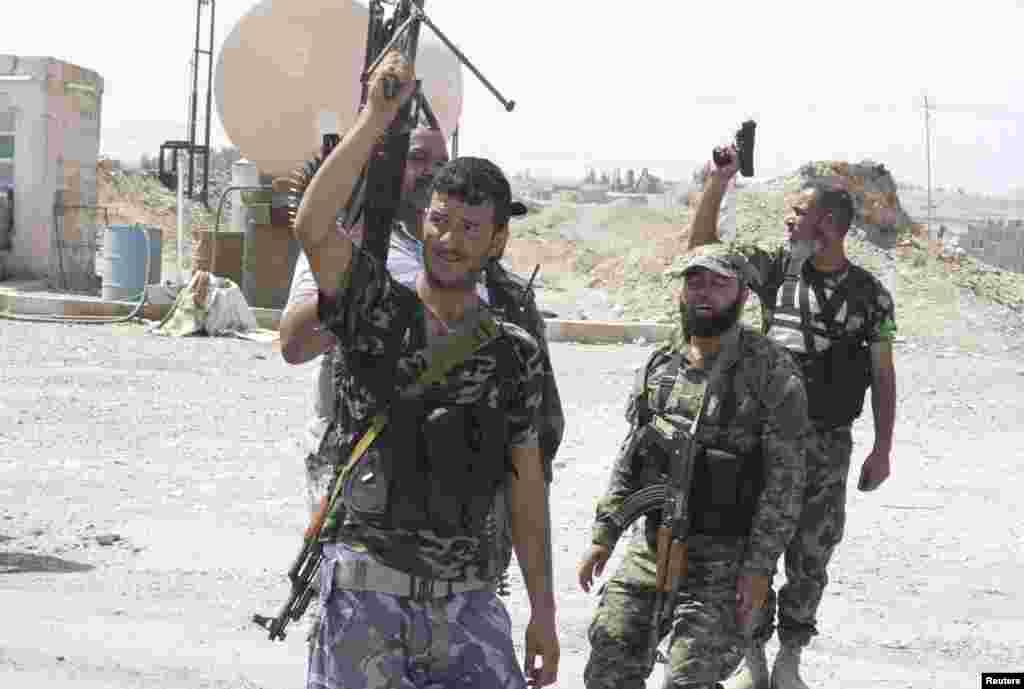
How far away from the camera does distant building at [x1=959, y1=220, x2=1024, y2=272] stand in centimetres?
3928

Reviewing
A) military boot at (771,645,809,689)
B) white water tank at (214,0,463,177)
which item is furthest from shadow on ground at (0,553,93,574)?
white water tank at (214,0,463,177)

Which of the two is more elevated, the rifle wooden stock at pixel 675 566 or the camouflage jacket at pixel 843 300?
the camouflage jacket at pixel 843 300

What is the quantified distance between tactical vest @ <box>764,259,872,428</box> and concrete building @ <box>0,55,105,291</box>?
1598 cm

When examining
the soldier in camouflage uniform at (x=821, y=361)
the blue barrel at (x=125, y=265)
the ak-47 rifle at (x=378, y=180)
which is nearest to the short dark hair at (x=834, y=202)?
the soldier in camouflage uniform at (x=821, y=361)

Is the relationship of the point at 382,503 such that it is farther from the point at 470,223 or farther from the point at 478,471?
the point at 470,223

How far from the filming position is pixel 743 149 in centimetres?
474

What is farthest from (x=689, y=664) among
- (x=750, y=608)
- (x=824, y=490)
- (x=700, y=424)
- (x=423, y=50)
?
(x=423, y=50)

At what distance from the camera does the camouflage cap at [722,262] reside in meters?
4.15

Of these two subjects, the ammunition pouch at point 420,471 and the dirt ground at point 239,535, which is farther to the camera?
the dirt ground at point 239,535

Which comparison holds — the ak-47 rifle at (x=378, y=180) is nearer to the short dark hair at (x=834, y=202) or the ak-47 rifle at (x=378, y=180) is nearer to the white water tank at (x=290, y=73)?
the short dark hair at (x=834, y=202)

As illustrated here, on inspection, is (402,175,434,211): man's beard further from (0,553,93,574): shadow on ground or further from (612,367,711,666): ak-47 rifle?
(0,553,93,574): shadow on ground

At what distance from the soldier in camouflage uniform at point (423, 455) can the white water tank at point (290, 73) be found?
11.8m

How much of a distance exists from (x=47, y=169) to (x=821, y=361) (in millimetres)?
16114

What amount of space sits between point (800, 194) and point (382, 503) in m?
2.87
